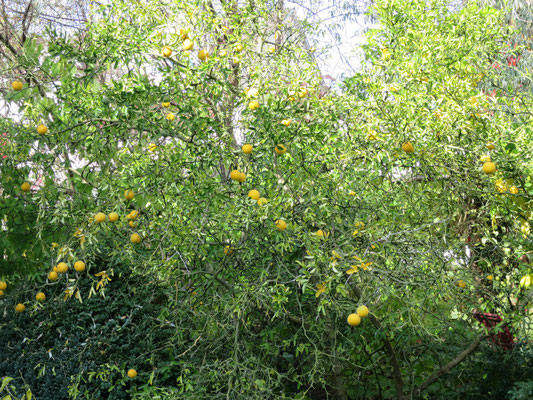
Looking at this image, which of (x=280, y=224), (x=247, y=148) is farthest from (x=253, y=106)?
(x=280, y=224)

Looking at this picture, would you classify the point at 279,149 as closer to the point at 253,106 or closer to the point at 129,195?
the point at 253,106

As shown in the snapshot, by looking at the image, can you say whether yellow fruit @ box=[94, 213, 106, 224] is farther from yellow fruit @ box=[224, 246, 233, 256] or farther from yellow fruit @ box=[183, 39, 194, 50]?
yellow fruit @ box=[183, 39, 194, 50]

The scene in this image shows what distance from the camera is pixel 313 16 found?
5.88 metres

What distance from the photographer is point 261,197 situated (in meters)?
2.66

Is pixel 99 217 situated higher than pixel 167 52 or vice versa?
pixel 167 52

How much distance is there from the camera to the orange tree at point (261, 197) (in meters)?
2.68

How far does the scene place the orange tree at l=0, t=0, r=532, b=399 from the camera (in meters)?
2.68

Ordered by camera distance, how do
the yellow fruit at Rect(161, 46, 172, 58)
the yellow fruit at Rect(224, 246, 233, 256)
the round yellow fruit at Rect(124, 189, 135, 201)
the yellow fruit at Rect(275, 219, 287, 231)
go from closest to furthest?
the yellow fruit at Rect(275, 219, 287, 231)
the yellow fruit at Rect(161, 46, 172, 58)
the round yellow fruit at Rect(124, 189, 135, 201)
the yellow fruit at Rect(224, 246, 233, 256)

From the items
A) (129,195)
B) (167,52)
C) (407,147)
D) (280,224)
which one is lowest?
(280,224)

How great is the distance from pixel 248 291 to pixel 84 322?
1270mm

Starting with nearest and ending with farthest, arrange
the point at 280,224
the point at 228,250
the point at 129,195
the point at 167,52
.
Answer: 1. the point at 280,224
2. the point at 167,52
3. the point at 129,195
4. the point at 228,250

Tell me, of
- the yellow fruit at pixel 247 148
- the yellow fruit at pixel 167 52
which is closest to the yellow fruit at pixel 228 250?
the yellow fruit at pixel 247 148

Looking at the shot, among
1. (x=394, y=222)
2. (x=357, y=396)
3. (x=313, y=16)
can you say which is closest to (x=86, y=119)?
(x=394, y=222)

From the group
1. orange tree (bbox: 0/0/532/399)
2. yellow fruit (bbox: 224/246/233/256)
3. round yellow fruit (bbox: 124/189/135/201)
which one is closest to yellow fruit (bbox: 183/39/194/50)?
orange tree (bbox: 0/0/532/399)
